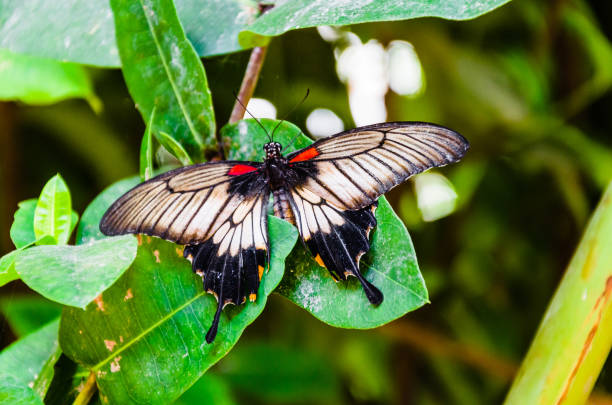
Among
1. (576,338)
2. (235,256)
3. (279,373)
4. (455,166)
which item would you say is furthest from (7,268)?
(455,166)

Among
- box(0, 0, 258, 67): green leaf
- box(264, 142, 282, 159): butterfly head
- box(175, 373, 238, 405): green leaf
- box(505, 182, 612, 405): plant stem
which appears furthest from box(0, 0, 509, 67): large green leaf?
box(175, 373, 238, 405): green leaf

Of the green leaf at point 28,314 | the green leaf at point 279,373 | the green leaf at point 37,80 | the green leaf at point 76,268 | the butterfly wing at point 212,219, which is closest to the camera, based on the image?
the green leaf at point 76,268

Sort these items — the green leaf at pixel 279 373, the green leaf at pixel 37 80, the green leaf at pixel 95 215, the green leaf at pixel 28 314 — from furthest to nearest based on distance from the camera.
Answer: the green leaf at pixel 279 373 < the green leaf at pixel 28 314 < the green leaf at pixel 37 80 < the green leaf at pixel 95 215

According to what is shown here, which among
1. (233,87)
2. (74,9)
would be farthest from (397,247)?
(233,87)

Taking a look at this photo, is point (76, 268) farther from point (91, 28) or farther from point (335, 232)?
point (91, 28)

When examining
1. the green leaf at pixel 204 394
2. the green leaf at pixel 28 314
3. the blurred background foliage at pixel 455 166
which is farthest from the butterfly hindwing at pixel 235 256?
the blurred background foliage at pixel 455 166

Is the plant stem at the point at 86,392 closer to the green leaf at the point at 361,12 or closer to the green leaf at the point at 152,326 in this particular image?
the green leaf at the point at 152,326

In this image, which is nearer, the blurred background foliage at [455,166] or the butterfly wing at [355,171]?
the butterfly wing at [355,171]
